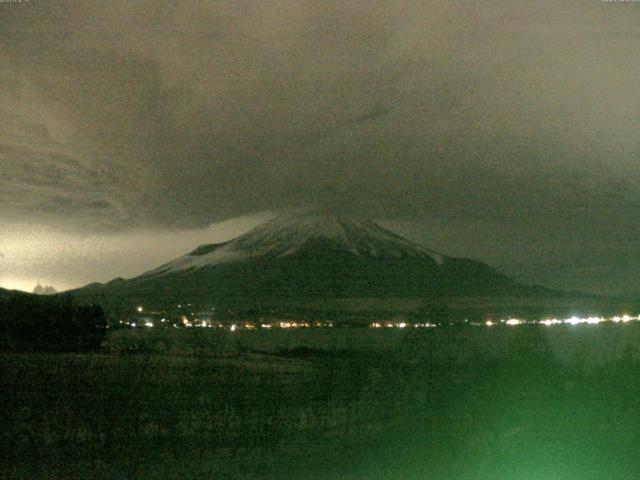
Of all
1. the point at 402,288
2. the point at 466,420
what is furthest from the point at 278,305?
the point at 466,420

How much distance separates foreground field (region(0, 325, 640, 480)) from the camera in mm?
11344

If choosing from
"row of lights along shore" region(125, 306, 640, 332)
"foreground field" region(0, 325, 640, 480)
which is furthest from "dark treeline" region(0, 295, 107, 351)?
"row of lights along shore" region(125, 306, 640, 332)

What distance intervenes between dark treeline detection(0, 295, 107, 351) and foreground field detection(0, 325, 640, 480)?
297 inches

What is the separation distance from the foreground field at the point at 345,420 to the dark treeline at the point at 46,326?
7.53m

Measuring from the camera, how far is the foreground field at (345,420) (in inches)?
447

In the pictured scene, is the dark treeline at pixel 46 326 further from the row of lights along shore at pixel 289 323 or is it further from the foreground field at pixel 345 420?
the row of lights along shore at pixel 289 323

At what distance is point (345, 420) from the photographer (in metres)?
14.9

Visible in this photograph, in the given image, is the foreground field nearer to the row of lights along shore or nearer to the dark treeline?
the dark treeline

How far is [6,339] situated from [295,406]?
14194 mm

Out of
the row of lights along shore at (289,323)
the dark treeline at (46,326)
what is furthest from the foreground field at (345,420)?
the row of lights along shore at (289,323)

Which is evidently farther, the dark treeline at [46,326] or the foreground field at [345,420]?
the dark treeline at [46,326]

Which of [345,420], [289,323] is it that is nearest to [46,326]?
[345,420]

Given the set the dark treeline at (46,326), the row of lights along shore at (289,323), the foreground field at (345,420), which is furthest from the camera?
the row of lights along shore at (289,323)

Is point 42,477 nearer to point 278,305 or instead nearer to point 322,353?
point 322,353
